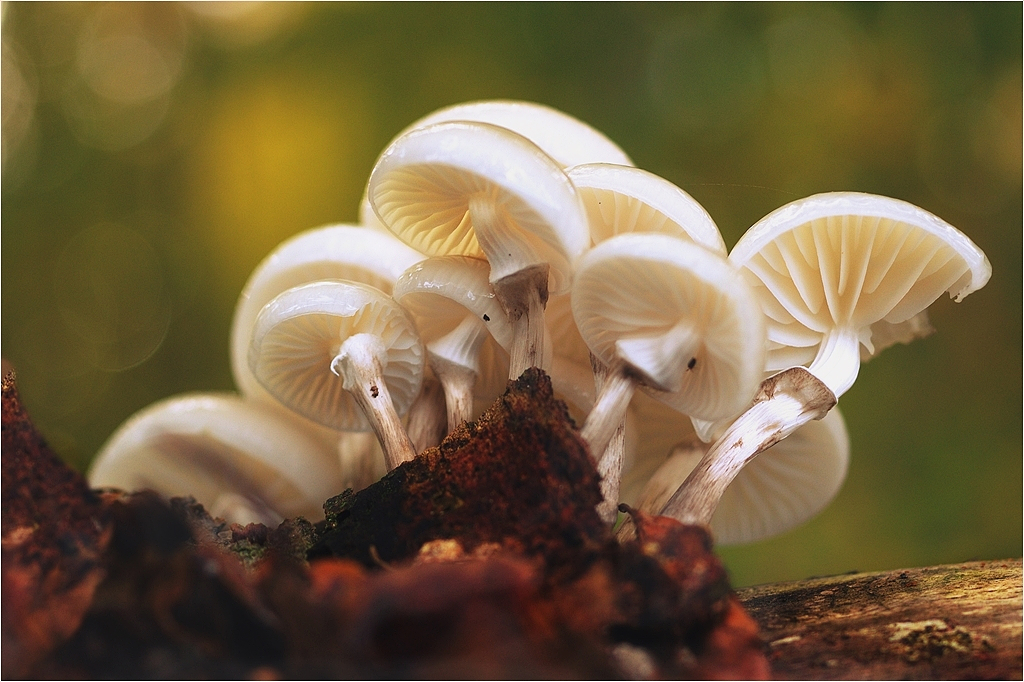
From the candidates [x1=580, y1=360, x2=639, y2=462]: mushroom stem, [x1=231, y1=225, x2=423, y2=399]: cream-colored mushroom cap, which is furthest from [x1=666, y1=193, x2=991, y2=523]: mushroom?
[x1=231, y1=225, x2=423, y2=399]: cream-colored mushroom cap

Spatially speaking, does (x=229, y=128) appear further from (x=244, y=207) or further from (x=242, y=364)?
(x=242, y=364)

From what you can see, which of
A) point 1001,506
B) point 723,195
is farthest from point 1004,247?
point 723,195

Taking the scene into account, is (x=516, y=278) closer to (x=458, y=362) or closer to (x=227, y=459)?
(x=458, y=362)

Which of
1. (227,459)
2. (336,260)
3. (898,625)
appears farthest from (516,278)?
(227,459)

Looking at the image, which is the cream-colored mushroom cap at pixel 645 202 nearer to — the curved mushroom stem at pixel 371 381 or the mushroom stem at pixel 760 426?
the mushroom stem at pixel 760 426

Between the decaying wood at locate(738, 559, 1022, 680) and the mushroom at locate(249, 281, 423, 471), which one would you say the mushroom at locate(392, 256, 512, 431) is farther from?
the decaying wood at locate(738, 559, 1022, 680)

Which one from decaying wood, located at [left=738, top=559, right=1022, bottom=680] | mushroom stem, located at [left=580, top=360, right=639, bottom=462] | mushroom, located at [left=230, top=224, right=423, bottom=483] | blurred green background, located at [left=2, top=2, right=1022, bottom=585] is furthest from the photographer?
blurred green background, located at [left=2, top=2, right=1022, bottom=585]

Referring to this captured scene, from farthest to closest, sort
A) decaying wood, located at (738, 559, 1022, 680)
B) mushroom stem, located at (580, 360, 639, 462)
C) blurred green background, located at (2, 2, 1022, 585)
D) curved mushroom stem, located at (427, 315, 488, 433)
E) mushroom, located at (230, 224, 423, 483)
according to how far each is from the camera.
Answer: blurred green background, located at (2, 2, 1022, 585) < mushroom, located at (230, 224, 423, 483) < curved mushroom stem, located at (427, 315, 488, 433) < mushroom stem, located at (580, 360, 639, 462) < decaying wood, located at (738, 559, 1022, 680)

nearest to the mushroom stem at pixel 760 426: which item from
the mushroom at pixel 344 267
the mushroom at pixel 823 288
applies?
the mushroom at pixel 823 288
